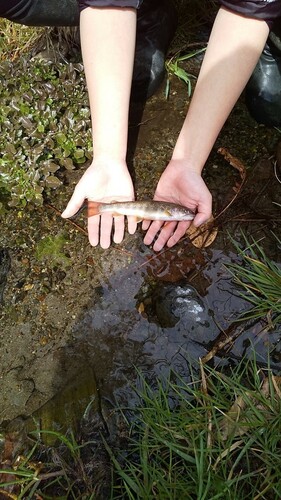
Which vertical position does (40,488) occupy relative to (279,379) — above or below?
below

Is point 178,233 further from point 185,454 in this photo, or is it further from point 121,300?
point 185,454

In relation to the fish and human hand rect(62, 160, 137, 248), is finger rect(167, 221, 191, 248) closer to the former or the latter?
the fish

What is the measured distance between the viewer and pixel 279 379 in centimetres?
284

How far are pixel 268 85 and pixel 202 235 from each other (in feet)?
4.10

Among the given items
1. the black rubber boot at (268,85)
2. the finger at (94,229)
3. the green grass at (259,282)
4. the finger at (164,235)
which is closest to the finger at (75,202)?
the finger at (94,229)

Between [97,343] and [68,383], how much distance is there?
31cm

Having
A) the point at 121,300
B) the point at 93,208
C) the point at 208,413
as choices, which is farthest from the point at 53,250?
the point at 208,413

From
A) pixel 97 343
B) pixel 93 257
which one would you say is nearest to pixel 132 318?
pixel 97 343

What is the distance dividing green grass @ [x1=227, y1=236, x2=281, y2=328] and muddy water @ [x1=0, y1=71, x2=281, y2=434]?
7 centimetres

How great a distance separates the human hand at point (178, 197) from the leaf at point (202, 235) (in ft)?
0.41

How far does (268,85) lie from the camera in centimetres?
371

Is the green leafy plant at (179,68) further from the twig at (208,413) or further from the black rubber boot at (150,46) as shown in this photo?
the twig at (208,413)

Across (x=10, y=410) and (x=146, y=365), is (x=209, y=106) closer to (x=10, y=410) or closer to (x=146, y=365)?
(x=146, y=365)

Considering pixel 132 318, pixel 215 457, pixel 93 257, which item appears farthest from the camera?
pixel 93 257
